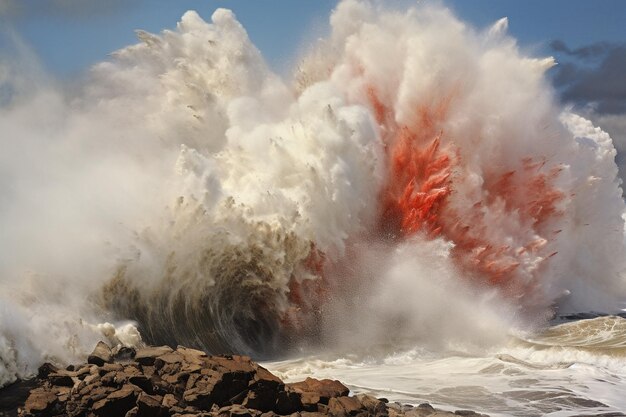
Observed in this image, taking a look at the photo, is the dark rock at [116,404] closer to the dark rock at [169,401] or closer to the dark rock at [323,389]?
the dark rock at [169,401]

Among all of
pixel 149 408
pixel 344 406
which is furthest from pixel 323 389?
pixel 149 408

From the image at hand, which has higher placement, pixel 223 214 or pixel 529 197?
pixel 529 197

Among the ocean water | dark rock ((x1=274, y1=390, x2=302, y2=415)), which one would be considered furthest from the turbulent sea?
dark rock ((x1=274, y1=390, x2=302, y2=415))

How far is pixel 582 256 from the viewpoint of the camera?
133 feet

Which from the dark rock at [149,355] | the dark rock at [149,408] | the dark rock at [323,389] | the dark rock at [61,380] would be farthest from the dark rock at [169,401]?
the dark rock at [323,389]

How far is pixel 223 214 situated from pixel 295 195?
339cm

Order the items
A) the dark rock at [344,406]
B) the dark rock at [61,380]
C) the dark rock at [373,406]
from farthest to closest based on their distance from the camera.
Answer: the dark rock at [373,406]
the dark rock at [344,406]
the dark rock at [61,380]

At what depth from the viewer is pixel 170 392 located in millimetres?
13039

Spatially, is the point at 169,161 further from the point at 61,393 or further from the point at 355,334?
the point at 61,393

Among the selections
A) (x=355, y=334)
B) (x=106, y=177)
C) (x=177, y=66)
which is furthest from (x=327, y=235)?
(x=177, y=66)

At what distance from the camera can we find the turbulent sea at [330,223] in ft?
65.0

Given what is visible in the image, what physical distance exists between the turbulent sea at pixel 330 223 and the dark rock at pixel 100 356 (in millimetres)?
1411

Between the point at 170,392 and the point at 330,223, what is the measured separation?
14.5 m

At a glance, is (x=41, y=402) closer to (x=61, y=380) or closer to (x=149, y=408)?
(x=61, y=380)
